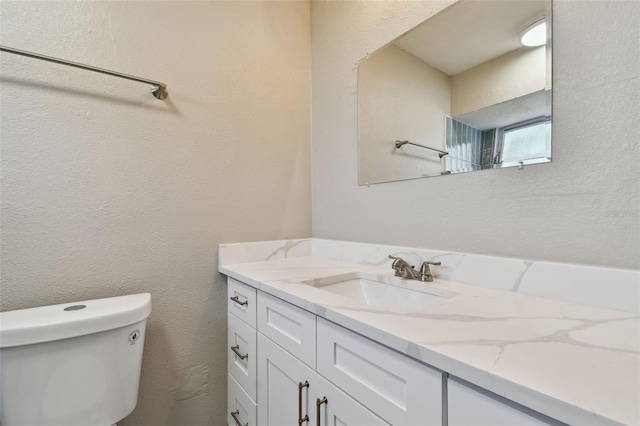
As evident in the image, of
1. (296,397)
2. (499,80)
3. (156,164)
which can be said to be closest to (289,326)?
(296,397)

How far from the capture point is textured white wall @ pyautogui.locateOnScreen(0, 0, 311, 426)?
0.93 meters

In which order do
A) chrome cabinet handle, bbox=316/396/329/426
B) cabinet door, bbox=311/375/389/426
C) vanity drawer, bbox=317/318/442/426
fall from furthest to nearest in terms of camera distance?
1. chrome cabinet handle, bbox=316/396/329/426
2. cabinet door, bbox=311/375/389/426
3. vanity drawer, bbox=317/318/442/426

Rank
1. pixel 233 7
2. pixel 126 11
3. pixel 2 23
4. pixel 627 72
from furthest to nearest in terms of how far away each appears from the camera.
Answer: pixel 233 7
pixel 126 11
pixel 2 23
pixel 627 72

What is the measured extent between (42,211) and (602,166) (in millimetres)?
1621

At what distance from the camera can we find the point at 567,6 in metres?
0.72

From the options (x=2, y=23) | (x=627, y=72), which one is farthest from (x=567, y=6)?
(x=2, y=23)

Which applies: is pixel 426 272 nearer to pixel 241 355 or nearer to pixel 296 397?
pixel 296 397

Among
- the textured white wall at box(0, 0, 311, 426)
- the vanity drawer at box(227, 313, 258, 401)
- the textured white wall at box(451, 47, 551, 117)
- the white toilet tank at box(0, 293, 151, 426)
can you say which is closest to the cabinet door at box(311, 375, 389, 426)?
the vanity drawer at box(227, 313, 258, 401)

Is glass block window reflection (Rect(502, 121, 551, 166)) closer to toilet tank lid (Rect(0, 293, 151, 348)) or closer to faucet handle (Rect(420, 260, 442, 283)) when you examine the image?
faucet handle (Rect(420, 260, 442, 283))

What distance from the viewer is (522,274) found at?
2.54 feet

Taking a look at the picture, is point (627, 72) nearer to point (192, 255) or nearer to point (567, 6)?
point (567, 6)

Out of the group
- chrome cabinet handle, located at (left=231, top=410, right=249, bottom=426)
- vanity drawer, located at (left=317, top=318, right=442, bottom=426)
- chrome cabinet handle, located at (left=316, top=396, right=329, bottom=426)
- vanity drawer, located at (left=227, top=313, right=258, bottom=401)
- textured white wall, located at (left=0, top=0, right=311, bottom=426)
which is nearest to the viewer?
vanity drawer, located at (left=317, top=318, right=442, bottom=426)

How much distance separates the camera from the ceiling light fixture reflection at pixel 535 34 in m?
0.76

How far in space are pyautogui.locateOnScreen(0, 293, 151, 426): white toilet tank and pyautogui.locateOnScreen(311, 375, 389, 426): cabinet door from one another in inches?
24.7
